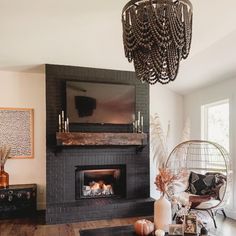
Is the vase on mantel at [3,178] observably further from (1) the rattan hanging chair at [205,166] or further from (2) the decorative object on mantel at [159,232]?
(2) the decorative object on mantel at [159,232]

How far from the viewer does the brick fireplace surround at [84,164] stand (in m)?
4.32

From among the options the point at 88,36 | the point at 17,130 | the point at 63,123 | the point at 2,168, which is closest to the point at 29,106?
the point at 17,130

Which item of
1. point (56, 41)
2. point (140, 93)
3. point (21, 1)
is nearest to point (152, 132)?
point (140, 93)

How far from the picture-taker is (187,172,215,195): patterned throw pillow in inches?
162

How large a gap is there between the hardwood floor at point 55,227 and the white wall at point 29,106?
0.74m

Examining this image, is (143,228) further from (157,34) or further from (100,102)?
(100,102)

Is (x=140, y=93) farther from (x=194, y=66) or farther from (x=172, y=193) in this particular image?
(x=172, y=193)

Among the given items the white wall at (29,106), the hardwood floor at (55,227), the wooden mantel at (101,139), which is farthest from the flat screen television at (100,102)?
the hardwood floor at (55,227)

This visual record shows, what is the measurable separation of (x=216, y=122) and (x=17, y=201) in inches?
148

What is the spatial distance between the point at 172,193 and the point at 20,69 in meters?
3.34

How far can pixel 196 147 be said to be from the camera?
17.0 ft

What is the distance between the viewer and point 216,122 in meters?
5.00

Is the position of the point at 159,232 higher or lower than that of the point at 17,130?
lower

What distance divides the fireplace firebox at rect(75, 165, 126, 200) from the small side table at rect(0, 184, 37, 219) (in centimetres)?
74
